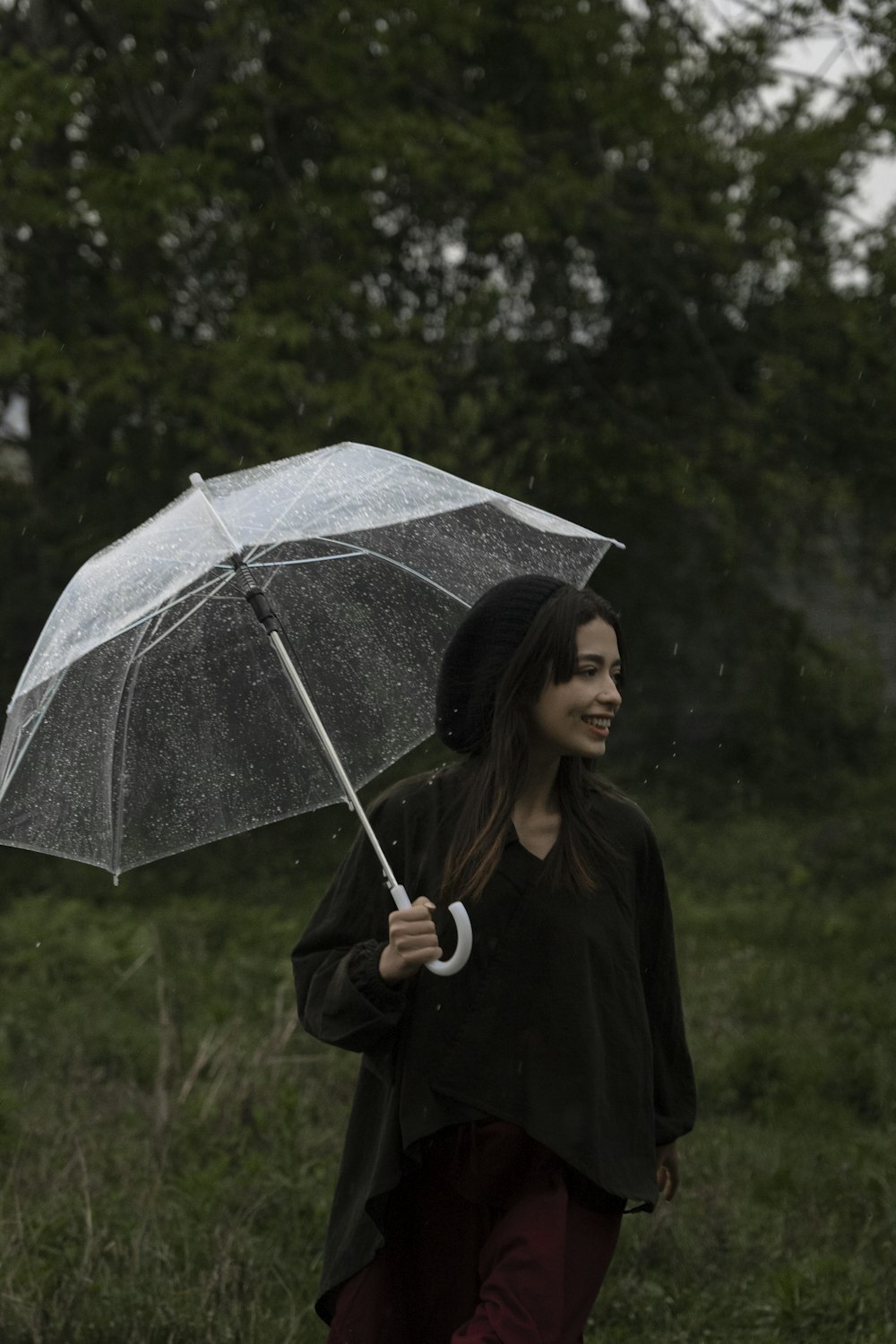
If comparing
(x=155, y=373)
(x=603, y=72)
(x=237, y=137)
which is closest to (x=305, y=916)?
(x=155, y=373)

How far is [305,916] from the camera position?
1048cm

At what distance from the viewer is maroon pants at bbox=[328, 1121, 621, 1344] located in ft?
9.47

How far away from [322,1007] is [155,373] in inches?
357

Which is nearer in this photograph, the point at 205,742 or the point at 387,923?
the point at 387,923

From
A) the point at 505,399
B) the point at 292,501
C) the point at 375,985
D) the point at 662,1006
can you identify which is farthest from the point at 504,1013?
the point at 505,399

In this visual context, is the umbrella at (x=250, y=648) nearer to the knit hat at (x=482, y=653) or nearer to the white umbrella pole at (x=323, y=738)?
the white umbrella pole at (x=323, y=738)

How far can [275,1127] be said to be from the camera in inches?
238

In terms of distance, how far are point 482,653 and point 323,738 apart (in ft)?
1.21

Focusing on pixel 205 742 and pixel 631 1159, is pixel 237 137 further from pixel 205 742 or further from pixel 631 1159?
pixel 631 1159

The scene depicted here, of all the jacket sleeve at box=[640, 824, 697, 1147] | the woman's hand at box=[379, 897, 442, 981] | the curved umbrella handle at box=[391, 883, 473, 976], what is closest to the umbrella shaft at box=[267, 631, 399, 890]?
the woman's hand at box=[379, 897, 442, 981]

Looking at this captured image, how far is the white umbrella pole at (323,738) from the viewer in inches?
105

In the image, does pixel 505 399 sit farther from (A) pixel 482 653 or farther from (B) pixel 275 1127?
(A) pixel 482 653

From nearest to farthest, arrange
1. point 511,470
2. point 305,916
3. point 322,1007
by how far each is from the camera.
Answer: point 322,1007 < point 305,916 < point 511,470

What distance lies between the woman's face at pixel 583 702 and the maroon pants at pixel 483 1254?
2.25ft
